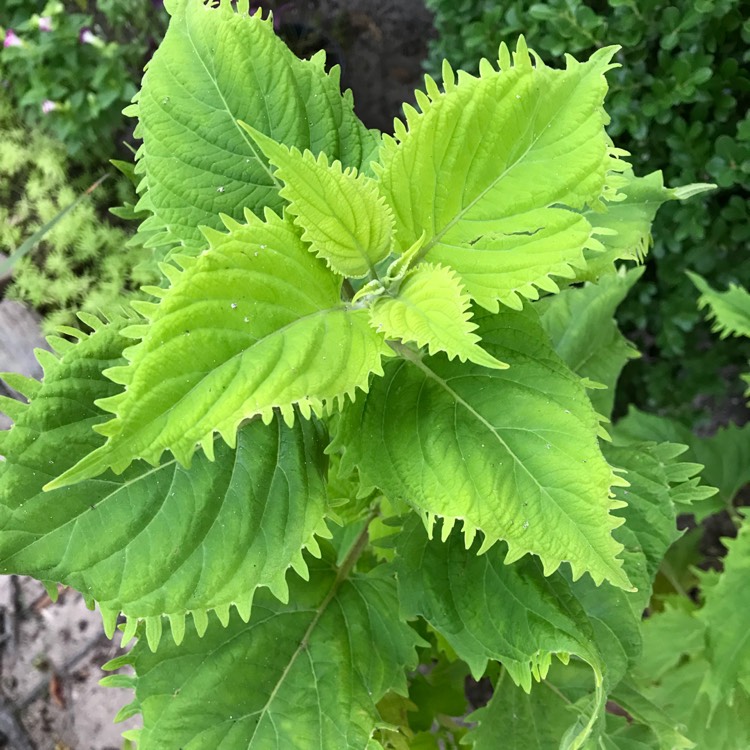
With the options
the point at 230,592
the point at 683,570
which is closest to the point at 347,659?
the point at 230,592

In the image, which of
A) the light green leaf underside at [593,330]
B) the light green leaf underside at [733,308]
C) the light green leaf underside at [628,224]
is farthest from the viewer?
the light green leaf underside at [733,308]

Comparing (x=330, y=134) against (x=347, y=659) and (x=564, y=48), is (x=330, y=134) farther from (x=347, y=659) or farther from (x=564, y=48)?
(x=564, y=48)

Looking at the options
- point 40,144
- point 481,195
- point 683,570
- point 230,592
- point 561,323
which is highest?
point 40,144

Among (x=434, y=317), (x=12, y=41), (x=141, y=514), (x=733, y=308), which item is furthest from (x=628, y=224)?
(x=12, y=41)

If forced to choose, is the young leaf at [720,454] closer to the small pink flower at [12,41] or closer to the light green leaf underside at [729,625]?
the light green leaf underside at [729,625]

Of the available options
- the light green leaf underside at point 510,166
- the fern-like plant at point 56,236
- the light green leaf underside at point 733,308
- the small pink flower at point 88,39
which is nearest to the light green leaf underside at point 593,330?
the light green leaf underside at point 733,308

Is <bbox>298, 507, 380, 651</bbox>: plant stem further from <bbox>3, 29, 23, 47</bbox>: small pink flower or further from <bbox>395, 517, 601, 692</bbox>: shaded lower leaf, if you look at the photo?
<bbox>3, 29, 23, 47</bbox>: small pink flower

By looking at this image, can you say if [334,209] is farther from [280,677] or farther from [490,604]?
[280,677]

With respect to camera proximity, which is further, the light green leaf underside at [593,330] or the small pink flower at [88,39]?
the small pink flower at [88,39]
